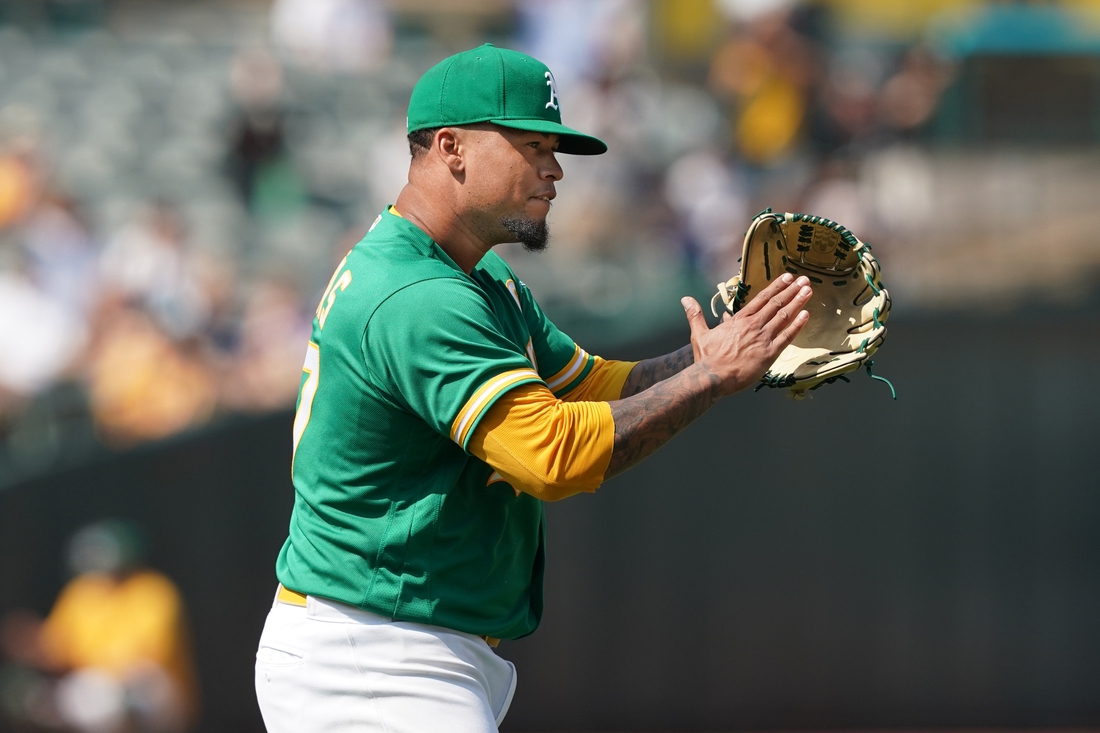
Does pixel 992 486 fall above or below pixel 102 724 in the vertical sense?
above

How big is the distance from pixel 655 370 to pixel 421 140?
2.60 ft

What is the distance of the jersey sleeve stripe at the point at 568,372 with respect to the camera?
9.82ft

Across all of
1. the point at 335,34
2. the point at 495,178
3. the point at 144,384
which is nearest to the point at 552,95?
the point at 495,178

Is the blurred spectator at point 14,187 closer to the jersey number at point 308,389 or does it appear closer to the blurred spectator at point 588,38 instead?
the blurred spectator at point 588,38

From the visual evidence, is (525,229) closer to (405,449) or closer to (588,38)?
(405,449)

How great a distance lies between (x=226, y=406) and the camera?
677cm

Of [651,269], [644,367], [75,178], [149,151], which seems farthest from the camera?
[149,151]

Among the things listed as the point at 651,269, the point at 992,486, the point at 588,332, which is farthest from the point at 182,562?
the point at 992,486

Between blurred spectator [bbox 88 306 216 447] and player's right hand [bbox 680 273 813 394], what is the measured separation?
15.8ft

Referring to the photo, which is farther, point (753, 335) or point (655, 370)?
point (655, 370)

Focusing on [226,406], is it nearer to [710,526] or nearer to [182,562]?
[182,562]

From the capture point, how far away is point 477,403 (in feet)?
7.47

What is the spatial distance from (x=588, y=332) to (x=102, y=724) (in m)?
3.20

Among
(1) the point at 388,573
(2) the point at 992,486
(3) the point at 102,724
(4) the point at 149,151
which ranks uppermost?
(4) the point at 149,151
